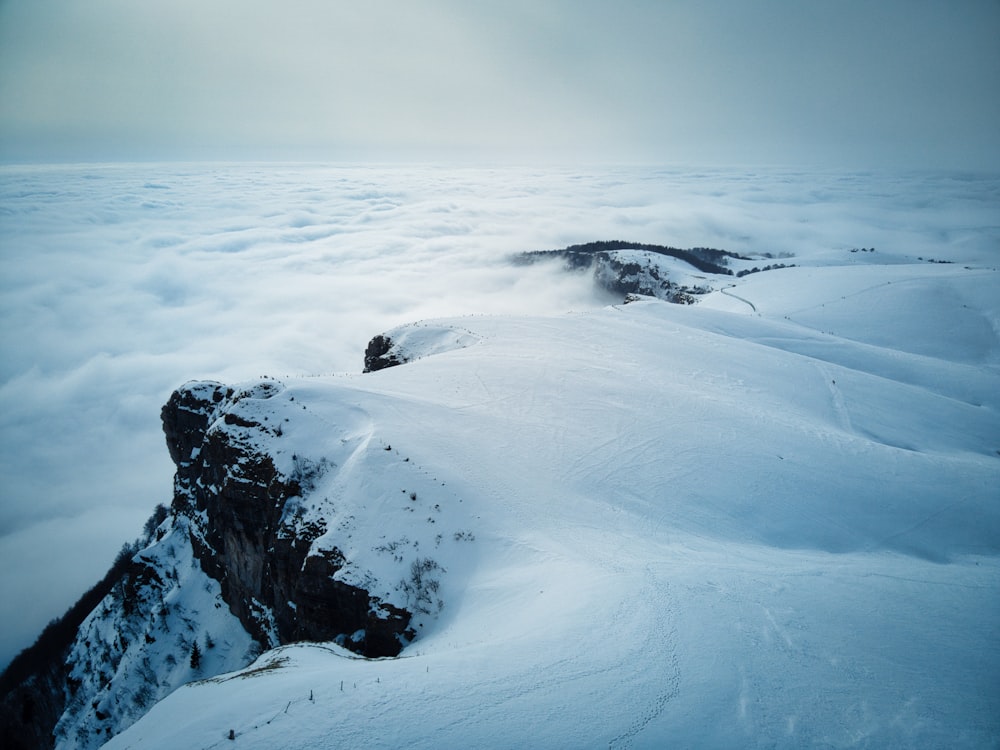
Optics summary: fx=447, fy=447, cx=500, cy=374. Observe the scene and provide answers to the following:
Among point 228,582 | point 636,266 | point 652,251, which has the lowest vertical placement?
point 228,582

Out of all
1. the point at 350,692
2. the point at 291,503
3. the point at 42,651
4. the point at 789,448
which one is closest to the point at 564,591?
the point at 350,692

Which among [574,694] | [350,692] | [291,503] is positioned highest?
[574,694]

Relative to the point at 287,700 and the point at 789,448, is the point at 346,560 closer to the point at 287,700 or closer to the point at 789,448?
the point at 287,700

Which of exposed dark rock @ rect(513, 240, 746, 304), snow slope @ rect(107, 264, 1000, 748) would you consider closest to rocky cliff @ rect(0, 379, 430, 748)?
snow slope @ rect(107, 264, 1000, 748)

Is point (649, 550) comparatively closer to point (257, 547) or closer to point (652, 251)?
point (257, 547)

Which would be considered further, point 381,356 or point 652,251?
point 652,251

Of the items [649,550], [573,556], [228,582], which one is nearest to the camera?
[573,556]

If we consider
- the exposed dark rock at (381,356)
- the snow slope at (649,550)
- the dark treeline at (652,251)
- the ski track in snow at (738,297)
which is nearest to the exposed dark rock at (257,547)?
the snow slope at (649,550)

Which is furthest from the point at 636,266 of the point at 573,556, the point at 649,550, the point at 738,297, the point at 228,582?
the point at 573,556
